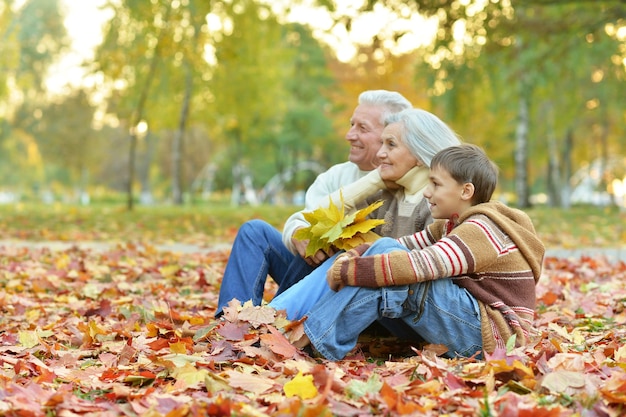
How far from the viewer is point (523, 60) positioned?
58.6ft

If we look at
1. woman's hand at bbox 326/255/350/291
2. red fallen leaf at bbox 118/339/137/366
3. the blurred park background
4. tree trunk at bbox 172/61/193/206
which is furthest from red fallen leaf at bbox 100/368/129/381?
tree trunk at bbox 172/61/193/206

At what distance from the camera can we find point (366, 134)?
414 centimetres

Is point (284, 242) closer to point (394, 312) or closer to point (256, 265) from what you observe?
point (256, 265)

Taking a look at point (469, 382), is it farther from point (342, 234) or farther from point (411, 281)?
point (342, 234)

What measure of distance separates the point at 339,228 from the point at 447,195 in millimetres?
532

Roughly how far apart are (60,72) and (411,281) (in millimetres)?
41746

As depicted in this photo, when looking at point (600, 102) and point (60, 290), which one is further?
point (600, 102)

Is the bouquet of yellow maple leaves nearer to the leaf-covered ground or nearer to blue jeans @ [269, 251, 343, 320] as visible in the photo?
blue jeans @ [269, 251, 343, 320]

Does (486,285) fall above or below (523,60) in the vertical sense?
below

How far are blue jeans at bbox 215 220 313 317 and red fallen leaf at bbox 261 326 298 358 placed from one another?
80 centimetres

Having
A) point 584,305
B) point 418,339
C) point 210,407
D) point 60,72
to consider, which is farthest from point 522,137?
point 60,72

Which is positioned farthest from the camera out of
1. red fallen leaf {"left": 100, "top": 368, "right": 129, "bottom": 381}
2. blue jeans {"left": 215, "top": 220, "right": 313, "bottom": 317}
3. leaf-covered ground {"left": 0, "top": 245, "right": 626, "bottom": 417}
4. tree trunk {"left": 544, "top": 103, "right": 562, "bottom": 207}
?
tree trunk {"left": 544, "top": 103, "right": 562, "bottom": 207}

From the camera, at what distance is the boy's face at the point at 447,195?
10.7ft

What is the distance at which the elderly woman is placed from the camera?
12.1ft
